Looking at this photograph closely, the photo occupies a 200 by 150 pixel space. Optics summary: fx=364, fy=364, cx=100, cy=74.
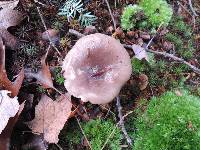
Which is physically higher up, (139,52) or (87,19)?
(87,19)

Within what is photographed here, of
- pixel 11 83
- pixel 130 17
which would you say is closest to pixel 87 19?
pixel 130 17

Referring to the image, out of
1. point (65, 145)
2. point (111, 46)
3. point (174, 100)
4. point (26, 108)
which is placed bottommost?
point (65, 145)

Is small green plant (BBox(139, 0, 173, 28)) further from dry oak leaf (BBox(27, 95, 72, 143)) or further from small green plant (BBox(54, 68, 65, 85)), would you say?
dry oak leaf (BBox(27, 95, 72, 143))

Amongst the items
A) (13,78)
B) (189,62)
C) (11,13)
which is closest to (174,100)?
(189,62)

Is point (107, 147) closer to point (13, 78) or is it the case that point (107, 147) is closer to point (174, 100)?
point (174, 100)

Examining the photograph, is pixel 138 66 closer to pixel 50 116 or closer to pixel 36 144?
pixel 50 116
